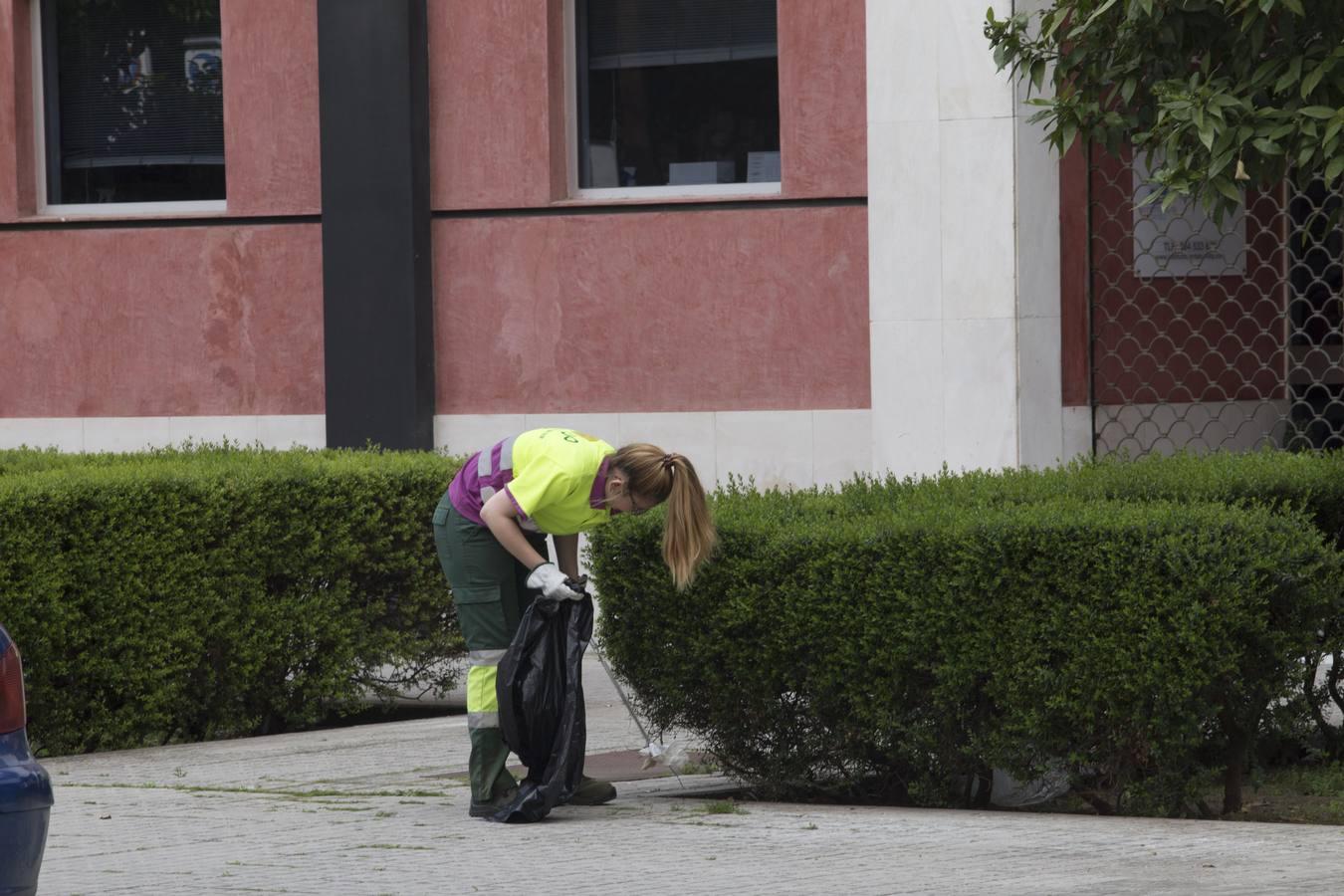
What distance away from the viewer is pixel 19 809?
5016mm

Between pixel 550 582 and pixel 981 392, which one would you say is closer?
pixel 550 582

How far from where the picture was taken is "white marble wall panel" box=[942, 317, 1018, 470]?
39.0 ft

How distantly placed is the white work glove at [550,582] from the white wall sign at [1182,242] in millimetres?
5913

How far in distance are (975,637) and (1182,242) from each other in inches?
235

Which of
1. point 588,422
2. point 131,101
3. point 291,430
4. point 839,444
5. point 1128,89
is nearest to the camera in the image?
point 1128,89

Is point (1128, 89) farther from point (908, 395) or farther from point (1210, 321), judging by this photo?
point (1210, 321)

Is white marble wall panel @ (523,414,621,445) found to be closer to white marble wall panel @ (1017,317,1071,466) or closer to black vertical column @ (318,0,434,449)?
black vertical column @ (318,0,434,449)

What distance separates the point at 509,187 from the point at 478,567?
6061 mm

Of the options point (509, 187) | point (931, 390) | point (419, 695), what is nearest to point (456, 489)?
point (419, 695)

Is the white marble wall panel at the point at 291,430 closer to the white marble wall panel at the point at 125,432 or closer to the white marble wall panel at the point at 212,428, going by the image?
the white marble wall panel at the point at 212,428

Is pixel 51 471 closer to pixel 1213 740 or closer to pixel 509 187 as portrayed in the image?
pixel 509 187

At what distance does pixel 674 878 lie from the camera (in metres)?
6.23

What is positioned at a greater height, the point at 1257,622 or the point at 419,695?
the point at 1257,622

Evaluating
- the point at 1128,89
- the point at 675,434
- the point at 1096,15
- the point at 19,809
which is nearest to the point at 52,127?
the point at 675,434
